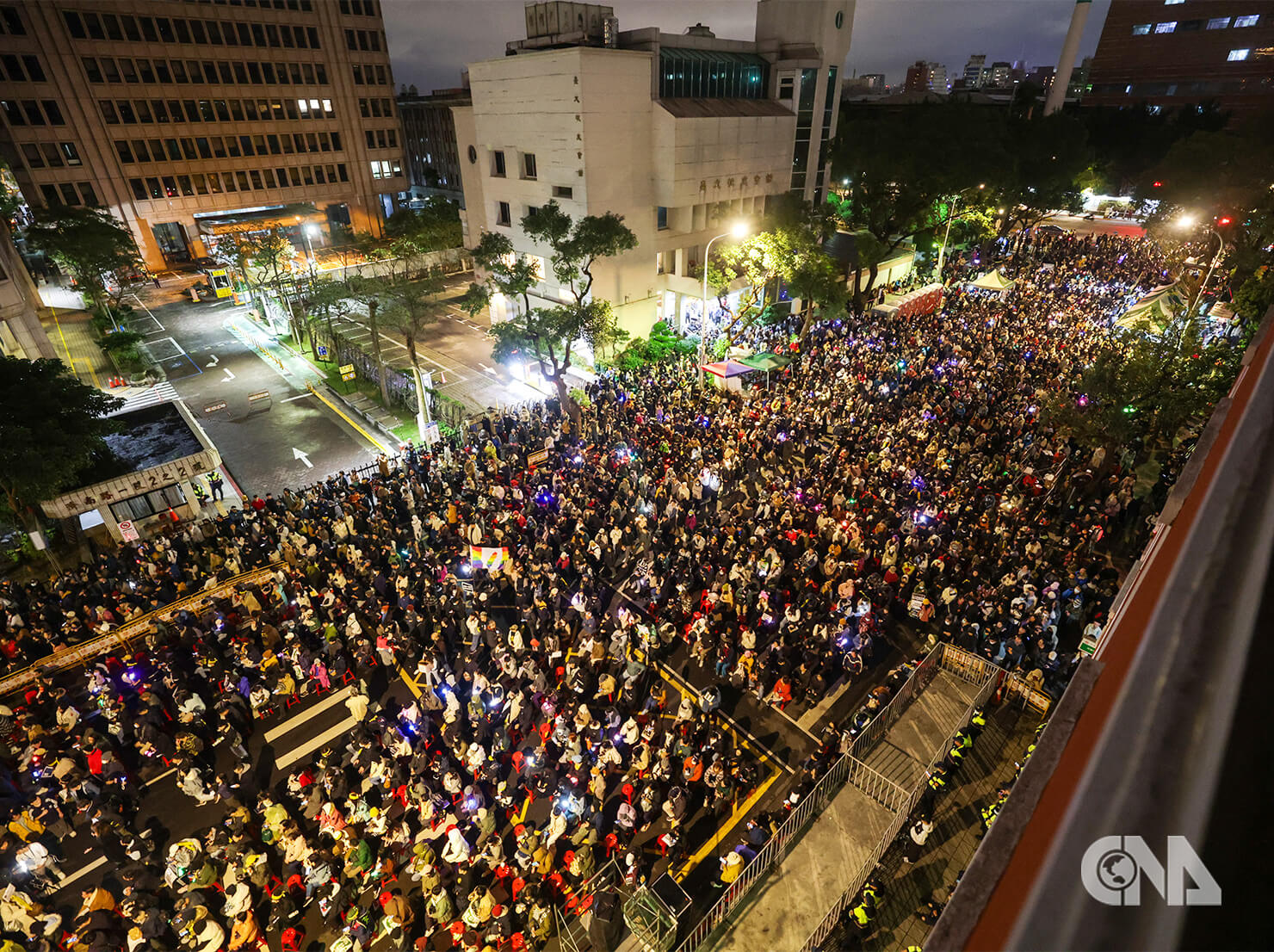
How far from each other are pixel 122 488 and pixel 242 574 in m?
5.88

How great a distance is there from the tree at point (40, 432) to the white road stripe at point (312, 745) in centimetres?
1068

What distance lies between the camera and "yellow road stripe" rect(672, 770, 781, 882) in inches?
413

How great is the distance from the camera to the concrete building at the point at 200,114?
48.0m

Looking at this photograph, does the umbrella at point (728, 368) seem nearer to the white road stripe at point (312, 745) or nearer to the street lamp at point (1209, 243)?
the white road stripe at point (312, 745)

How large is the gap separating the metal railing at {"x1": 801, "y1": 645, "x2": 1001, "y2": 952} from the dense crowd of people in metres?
0.67

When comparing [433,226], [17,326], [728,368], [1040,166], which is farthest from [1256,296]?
[433,226]

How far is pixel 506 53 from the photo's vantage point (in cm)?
3684

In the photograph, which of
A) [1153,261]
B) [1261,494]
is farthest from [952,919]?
[1153,261]

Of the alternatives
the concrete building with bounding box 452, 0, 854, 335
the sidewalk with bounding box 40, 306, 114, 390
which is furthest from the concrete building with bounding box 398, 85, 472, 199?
the concrete building with bounding box 452, 0, 854, 335

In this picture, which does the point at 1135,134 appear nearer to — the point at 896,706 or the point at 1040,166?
the point at 1040,166

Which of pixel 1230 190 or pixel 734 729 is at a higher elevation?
pixel 1230 190

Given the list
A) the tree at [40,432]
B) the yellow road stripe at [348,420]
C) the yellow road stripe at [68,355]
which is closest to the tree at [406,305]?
the yellow road stripe at [348,420]

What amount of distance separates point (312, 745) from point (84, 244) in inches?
1737

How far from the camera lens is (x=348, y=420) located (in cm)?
2881
